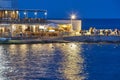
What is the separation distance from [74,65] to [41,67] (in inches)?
130

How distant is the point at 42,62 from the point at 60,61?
2082 mm

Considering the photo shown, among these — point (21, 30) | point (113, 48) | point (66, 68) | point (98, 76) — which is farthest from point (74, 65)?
point (21, 30)

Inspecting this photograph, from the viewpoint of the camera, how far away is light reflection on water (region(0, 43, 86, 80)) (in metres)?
45.2

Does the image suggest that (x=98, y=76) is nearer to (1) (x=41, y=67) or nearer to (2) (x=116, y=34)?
(1) (x=41, y=67)

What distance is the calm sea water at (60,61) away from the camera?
149 feet

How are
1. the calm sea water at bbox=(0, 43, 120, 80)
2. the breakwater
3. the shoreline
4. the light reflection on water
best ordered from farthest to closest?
1. the breakwater
2. the shoreline
3. the calm sea water at bbox=(0, 43, 120, 80)
4. the light reflection on water

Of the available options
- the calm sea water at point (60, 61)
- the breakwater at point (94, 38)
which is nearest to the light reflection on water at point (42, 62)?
the calm sea water at point (60, 61)

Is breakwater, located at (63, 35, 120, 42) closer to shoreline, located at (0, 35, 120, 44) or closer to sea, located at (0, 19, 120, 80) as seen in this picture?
shoreline, located at (0, 35, 120, 44)

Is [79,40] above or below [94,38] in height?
below

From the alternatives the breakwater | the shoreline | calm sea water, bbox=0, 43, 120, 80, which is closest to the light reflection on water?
calm sea water, bbox=0, 43, 120, 80

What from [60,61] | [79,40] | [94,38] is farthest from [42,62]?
[94,38]

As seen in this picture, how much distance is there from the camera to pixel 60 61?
5525cm

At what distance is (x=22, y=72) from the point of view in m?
46.9

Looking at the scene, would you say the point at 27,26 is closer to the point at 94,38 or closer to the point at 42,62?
the point at 94,38
